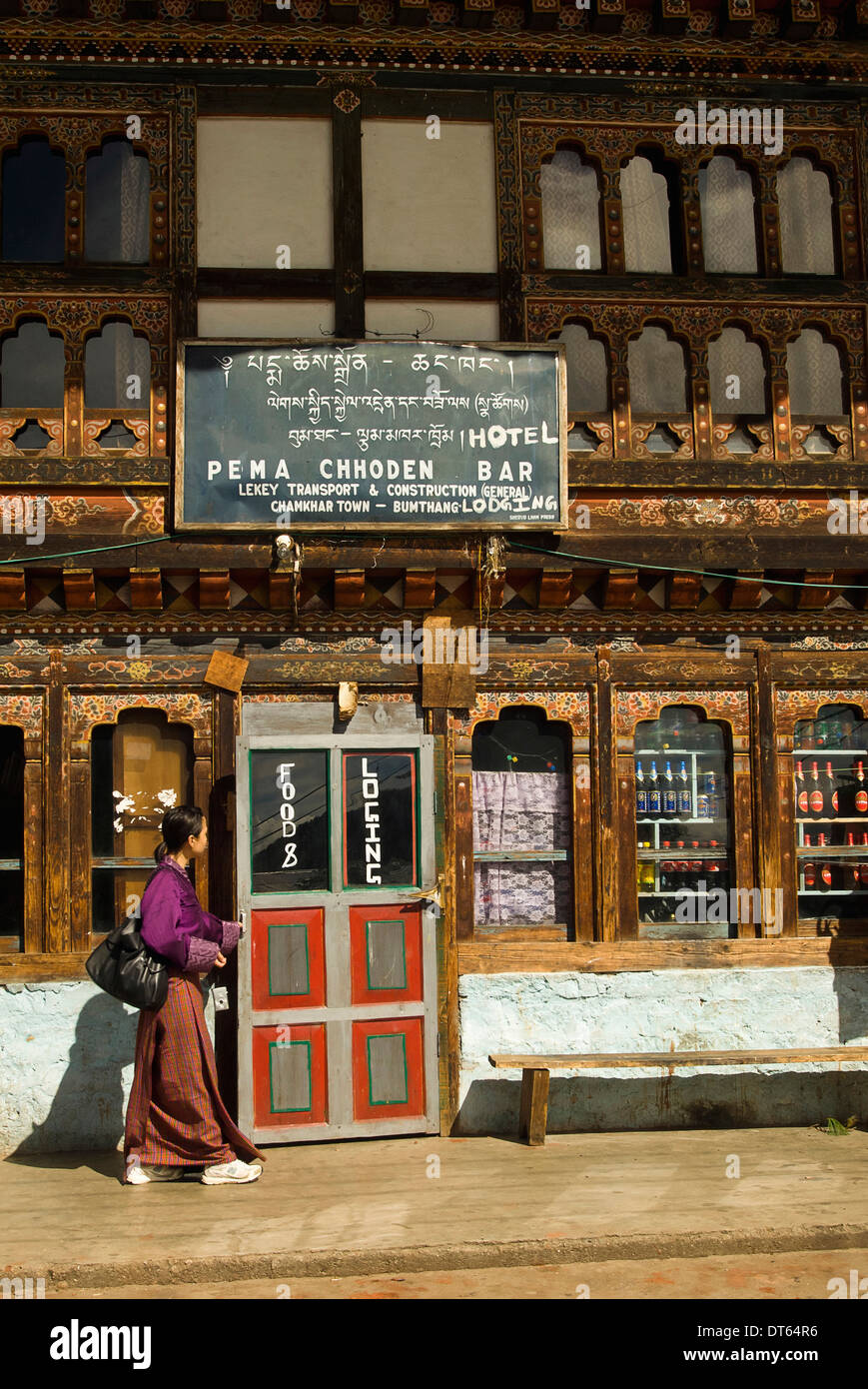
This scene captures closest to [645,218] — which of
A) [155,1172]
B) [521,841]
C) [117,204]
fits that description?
[117,204]

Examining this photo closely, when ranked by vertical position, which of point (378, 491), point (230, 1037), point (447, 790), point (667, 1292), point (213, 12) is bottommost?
point (667, 1292)

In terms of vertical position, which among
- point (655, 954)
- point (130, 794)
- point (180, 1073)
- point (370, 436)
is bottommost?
point (180, 1073)

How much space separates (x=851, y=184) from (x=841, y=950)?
563 centimetres

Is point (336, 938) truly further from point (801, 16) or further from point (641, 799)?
point (801, 16)

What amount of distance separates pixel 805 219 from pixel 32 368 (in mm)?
5765

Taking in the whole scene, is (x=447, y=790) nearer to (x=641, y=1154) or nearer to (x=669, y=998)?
(x=669, y=998)

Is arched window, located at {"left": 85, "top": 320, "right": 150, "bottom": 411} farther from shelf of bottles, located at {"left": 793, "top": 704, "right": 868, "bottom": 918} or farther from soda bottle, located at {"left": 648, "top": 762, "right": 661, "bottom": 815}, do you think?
shelf of bottles, located at {"left": 793, "top": 704, "right": 868, "bottom": 918}

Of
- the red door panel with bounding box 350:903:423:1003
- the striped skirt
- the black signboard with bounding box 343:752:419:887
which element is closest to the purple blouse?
the striped skirt

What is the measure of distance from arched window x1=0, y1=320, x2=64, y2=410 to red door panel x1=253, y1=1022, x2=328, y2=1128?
457cm

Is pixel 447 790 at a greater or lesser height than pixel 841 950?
greater

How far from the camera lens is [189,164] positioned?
29.5ft

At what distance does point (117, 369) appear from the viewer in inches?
352

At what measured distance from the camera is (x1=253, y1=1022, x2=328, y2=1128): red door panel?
8.27 metres

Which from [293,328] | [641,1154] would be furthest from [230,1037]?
[293,328]
